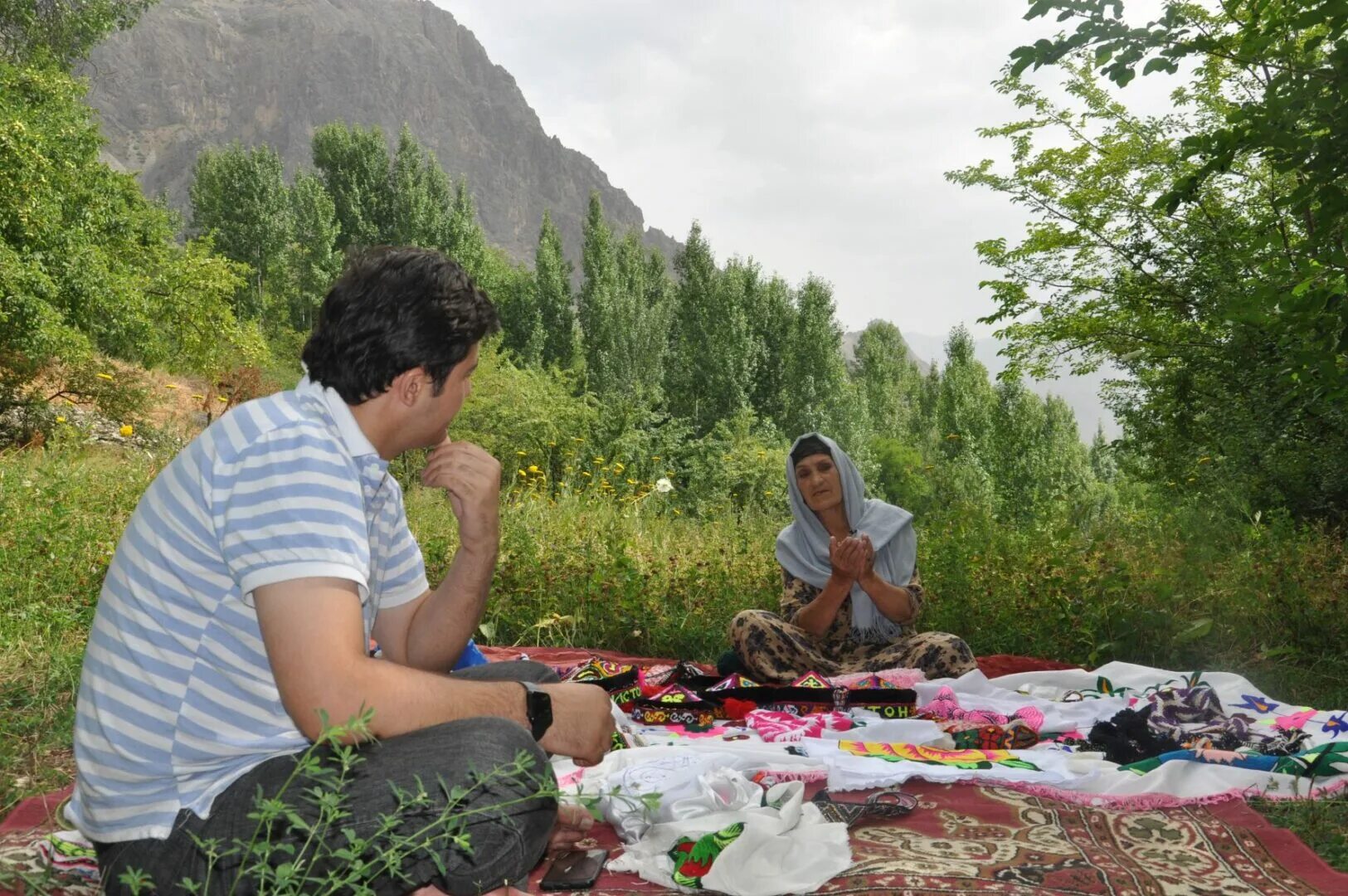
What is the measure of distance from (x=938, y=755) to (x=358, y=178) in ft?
118

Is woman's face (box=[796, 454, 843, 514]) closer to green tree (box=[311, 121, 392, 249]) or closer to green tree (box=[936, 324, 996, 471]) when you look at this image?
green tree (box=[936, 324, 996, 471])

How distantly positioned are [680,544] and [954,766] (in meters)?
3.45

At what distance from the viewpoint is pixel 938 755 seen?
344 centimetres

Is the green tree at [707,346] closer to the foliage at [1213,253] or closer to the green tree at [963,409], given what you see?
the green tree at [963,409]

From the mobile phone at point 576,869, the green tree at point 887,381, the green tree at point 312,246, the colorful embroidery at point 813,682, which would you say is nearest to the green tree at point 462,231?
the green tree at point 312,246

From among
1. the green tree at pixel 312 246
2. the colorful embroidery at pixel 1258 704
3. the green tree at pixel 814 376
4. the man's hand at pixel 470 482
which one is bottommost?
the colorful embroidery at pixel 1258 704

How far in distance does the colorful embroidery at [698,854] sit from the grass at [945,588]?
9.57 feet

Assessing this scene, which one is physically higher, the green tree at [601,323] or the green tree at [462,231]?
the green tree at [462,231]

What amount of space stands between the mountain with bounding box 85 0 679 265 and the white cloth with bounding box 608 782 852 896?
109531 mm

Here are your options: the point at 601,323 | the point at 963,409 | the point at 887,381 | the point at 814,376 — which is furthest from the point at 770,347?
the point at 887,381

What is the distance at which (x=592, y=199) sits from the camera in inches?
1304

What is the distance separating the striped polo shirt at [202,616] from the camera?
1.70 metres

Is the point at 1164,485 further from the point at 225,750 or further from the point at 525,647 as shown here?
the point at 225,750

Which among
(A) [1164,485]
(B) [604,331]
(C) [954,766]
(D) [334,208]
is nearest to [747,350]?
(B) [604,331]
